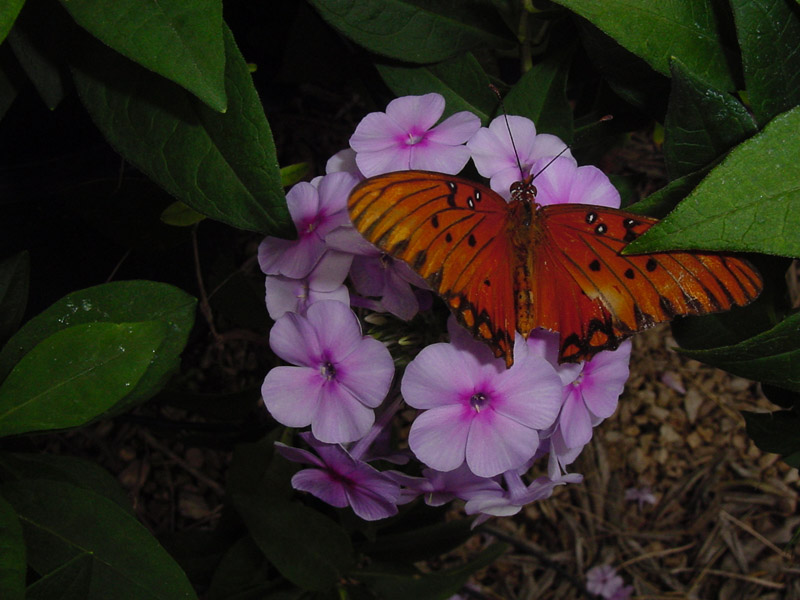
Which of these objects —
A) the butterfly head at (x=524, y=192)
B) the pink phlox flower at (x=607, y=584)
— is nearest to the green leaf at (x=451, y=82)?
the butterfly head at (x=524, y=192)

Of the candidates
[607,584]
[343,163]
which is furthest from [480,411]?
[607,584]

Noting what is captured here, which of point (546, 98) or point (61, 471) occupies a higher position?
point (546, 98)

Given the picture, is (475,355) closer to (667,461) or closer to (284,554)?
(284,554)

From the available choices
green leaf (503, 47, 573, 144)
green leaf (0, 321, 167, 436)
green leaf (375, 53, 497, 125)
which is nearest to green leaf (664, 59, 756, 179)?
green leaf (503, 47, 573, 144)

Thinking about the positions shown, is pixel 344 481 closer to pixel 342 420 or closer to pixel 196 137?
pixel 342 420

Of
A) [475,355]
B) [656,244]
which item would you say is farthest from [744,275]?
[475,355]

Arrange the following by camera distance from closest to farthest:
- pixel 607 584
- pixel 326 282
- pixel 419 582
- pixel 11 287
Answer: pixel 326 282 < pixel 11 287 < pixel 419 582 < pixel 607 584
